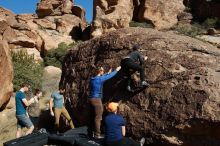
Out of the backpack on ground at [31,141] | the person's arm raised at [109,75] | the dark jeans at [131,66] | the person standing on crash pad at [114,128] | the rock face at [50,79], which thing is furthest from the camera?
the rock face at [50,79]

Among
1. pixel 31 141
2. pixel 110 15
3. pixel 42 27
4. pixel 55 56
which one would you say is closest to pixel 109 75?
pixel 31 141

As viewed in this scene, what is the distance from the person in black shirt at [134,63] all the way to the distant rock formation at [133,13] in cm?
2558

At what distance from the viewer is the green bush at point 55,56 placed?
36.1m

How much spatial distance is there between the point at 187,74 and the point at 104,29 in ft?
87.7

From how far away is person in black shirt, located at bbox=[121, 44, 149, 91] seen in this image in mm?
10516

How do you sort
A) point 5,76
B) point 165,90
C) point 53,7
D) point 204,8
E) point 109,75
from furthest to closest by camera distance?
point 53,7
point 204,8
point 5,76
point 109,75
point 165,90

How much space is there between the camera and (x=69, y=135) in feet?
34.1

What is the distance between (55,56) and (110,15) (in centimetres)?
574

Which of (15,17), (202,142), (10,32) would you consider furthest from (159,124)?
(15,17)

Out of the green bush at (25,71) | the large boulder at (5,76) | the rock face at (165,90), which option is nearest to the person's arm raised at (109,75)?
the rock face at (165,90)

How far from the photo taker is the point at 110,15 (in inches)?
1457

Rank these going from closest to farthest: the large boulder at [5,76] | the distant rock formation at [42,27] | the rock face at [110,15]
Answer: the large boulder at [5,76] < the distant rock formation at [42,27] < the rock face at [110,15]

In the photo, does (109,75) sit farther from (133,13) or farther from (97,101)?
(133,13)

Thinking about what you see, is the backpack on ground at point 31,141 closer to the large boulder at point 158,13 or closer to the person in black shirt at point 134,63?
the person in black shirt at point 134,63
